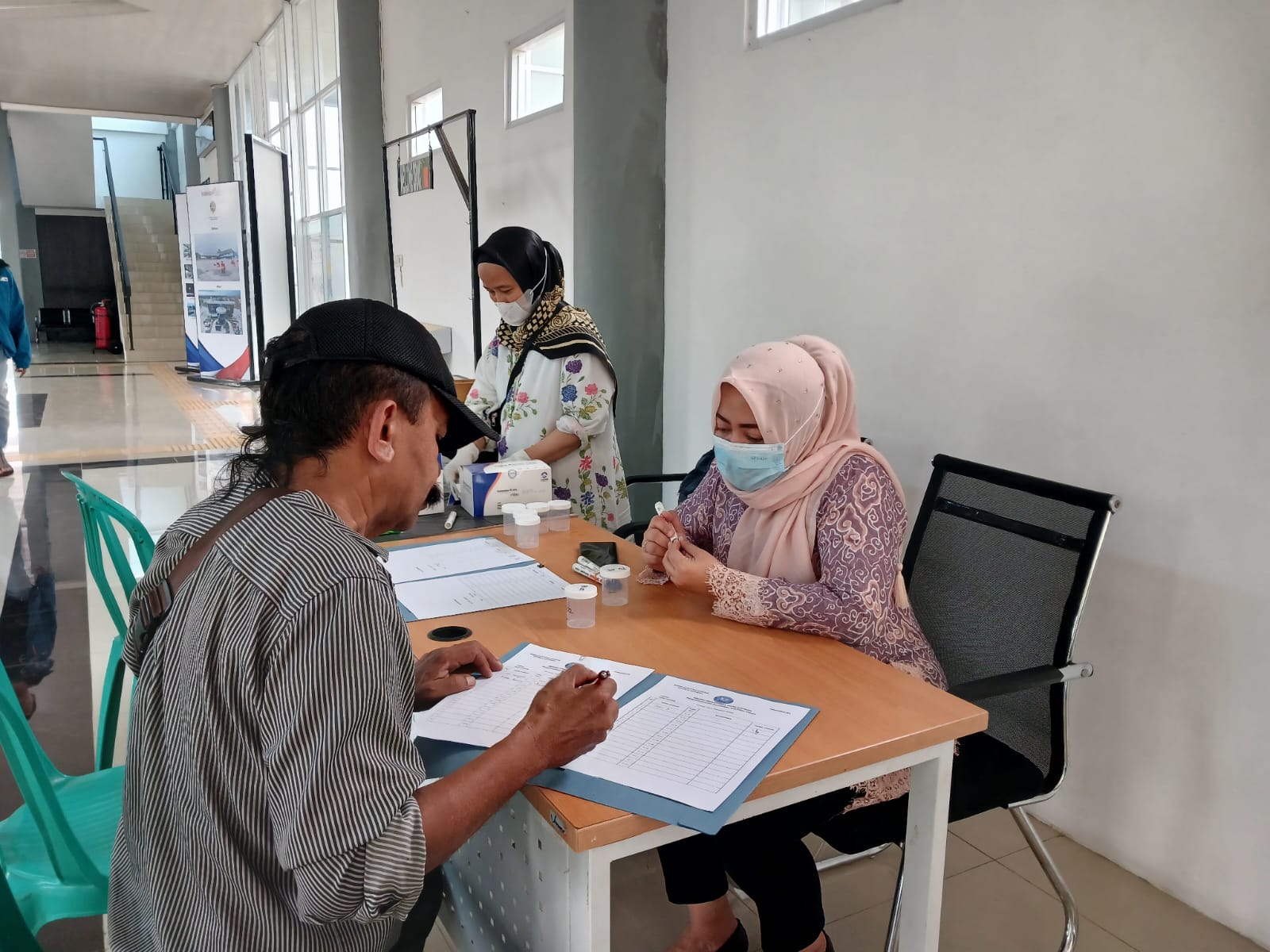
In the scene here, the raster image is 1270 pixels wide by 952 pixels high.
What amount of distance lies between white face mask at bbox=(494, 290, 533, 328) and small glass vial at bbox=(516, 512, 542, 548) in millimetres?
915

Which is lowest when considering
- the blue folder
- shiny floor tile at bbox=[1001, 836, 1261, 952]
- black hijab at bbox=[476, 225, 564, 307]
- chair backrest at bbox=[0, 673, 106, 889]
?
shiny floor tile at bbox=[1001, 836, 1261, 952]

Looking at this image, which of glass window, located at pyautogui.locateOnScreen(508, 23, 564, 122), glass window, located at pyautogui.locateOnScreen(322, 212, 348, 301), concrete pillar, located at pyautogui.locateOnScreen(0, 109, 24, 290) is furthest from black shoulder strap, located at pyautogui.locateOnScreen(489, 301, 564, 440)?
concrete pillar, located at pyautogui.locateOnScreen(0, 109, 24, 290)

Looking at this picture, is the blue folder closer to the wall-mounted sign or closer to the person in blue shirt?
the wall-mounted sign

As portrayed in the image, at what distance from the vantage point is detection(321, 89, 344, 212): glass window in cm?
785

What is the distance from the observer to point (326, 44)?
7.81 metres

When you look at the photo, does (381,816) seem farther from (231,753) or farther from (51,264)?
(51,264)

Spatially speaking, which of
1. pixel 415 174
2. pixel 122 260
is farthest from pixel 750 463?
pixel 122 260

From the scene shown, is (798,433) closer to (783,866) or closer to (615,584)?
(615,584)

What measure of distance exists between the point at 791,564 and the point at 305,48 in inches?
336

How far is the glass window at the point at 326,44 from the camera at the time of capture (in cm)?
761

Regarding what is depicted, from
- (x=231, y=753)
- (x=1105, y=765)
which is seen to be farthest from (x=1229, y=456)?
(x=231, y=753)

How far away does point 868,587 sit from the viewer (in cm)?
149

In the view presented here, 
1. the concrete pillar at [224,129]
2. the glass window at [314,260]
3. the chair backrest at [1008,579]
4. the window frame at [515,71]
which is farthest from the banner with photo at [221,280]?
the chair backrest at [1008,579]

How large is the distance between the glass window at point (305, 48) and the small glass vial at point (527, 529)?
757 cm
